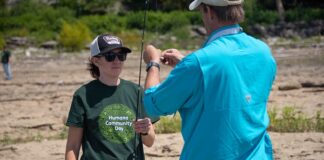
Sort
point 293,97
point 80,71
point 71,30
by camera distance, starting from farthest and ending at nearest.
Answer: point 71,30 → point 80,71 → point 293,97

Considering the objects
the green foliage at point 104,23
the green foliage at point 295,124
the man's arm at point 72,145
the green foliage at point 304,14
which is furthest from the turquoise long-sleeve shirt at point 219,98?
the green foliage at point 304,14

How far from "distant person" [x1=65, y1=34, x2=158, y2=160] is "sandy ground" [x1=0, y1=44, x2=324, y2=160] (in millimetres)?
4842

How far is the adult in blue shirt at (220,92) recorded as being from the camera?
3207mm

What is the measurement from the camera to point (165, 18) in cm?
4547

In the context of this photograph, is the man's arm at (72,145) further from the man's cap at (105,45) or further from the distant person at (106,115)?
the man's cap at (105,45)

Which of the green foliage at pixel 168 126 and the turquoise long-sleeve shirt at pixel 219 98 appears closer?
the turquoise long-sleeve shirt at pixel 219 98

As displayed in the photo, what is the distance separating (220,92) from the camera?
3.22 meters

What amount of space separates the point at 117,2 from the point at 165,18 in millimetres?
7829

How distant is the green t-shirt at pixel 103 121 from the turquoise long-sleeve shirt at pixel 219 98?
1.01m

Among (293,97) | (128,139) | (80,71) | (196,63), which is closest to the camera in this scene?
(196,63)

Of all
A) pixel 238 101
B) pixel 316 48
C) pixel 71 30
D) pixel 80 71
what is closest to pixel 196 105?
pixel 238 101

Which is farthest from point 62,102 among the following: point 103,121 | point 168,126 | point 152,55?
point 152,55

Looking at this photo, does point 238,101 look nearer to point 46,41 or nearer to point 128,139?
point 128,139

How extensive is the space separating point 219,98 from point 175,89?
0.21 metres
